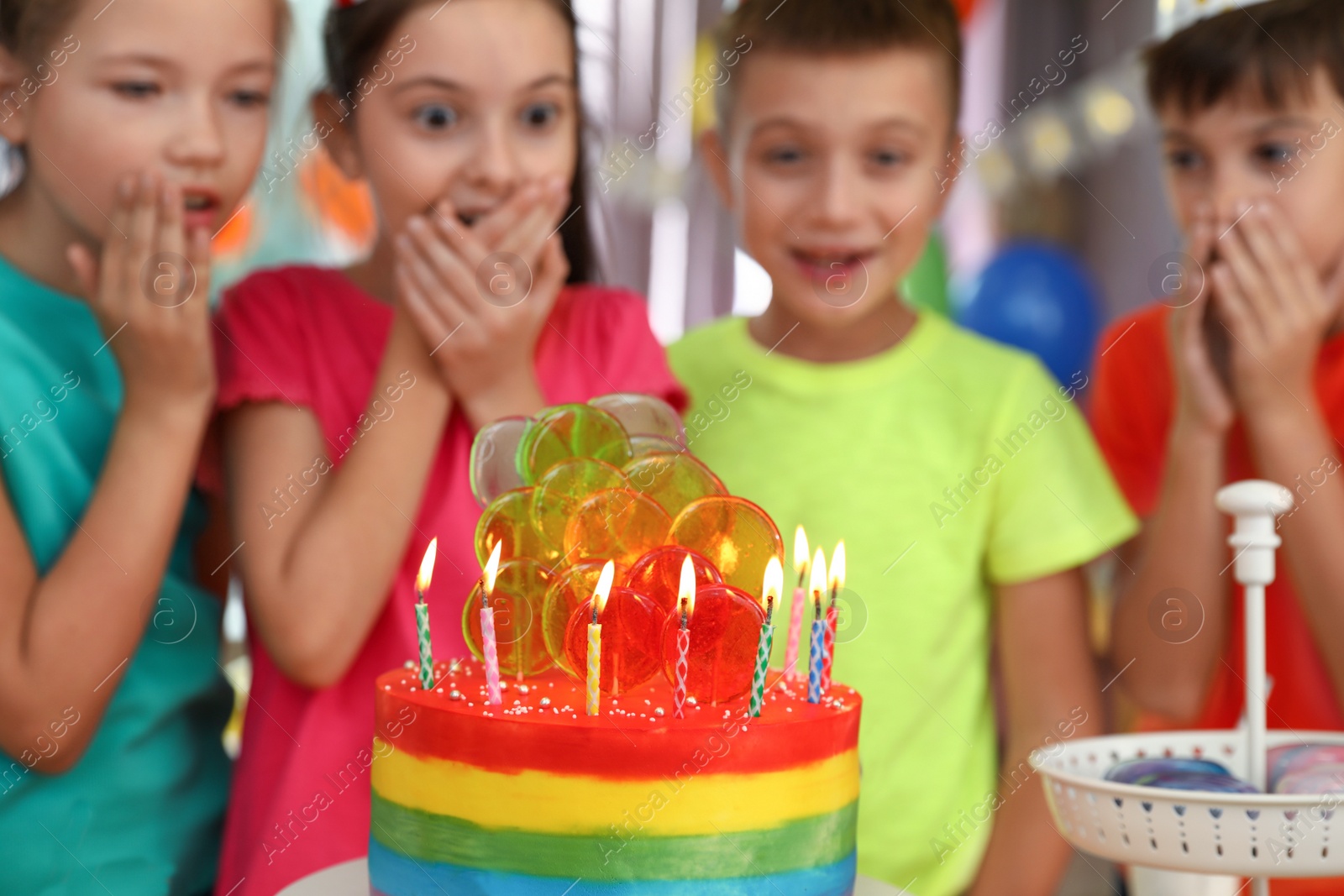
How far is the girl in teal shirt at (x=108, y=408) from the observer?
996 millimetres

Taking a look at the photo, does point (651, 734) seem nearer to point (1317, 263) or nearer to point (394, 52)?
point (394, 52)

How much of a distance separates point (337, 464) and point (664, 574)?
0.57 meters

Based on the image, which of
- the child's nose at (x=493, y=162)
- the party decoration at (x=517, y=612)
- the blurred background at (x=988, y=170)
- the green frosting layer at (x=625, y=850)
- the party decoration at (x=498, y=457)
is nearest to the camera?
the green frosting layer at (x=625, y=850)

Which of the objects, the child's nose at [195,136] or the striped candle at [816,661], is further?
the child's nose at [195,136]

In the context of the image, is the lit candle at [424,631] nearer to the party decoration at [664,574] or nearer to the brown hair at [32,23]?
the party decoration at [664,574]

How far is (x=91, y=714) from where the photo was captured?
101 centimetres

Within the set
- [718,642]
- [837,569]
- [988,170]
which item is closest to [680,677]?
[718,642]

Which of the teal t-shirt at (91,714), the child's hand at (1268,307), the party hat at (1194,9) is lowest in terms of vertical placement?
the teal t-shirt at (91,714)

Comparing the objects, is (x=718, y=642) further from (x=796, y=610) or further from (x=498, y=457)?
(x=498, y=457)

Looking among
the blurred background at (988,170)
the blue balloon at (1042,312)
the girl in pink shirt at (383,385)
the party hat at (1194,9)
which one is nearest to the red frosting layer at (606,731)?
the girl in pink shirt at (383,385)

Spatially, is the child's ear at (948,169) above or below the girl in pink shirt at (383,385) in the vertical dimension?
above

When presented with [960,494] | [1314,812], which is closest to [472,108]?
[960,494]

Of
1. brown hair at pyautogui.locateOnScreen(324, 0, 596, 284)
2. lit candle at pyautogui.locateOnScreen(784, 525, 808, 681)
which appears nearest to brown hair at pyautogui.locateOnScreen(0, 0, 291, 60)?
brown hair at pyautogui.locateOnScreen(324, 0, 596, 284)

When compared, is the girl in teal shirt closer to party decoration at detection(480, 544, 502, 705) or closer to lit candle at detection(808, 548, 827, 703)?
party decoration at detection(480, 544, 502, 705)
